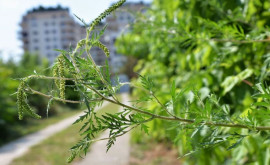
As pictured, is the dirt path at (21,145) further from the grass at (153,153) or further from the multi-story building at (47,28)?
the multi-story building at (47,28)

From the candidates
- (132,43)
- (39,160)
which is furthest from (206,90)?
(39,160)

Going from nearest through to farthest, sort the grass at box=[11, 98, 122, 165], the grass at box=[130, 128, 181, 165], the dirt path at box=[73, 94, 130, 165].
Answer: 1. the grass at box=[130, 128, 181, 165]
2. the dirt path at box=[73, 94, 130, 165]
3. the grass at box=[11, 98, 122, 165]

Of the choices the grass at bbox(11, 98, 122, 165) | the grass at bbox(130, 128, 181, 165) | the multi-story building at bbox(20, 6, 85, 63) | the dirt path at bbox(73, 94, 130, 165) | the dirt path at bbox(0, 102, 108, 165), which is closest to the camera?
the grass at bbox(130, 128, 181, 165)

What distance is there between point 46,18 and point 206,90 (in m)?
71.3

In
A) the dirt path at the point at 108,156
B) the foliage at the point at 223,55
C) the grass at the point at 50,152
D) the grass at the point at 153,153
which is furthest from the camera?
Answer: the grass at the point at 50,152

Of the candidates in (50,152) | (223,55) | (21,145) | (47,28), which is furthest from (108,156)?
(47,28)

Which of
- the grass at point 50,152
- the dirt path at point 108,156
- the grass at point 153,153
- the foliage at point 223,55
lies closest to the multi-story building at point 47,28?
the grass at point 50,152

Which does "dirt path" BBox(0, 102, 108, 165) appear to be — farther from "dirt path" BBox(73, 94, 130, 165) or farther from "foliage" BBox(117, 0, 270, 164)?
"foliage" BBox(117, 0, 270, 164)

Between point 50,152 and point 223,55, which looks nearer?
point 223,55

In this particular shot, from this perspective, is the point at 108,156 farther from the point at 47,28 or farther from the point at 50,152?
the point at 47,28

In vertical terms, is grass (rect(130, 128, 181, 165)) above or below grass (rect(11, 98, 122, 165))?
above

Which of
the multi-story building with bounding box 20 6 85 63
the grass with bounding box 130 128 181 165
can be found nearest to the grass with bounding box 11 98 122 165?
the grass with bounding box 130 128 181 165

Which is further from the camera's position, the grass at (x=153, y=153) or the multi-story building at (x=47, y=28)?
the multi-story building at (x=47, y=28)

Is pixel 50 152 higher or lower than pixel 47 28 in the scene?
lower
